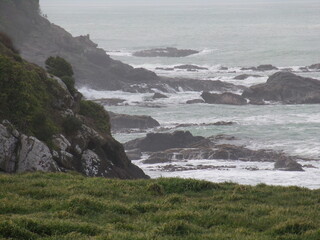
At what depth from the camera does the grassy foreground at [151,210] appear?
1149 centimetres

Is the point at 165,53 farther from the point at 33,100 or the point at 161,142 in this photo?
the point at 33,100

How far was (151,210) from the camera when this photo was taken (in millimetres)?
14211

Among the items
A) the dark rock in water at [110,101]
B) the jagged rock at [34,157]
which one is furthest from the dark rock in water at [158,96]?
the jagged rock at [34,157]

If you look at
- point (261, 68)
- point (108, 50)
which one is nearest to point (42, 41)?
point (261, 68)

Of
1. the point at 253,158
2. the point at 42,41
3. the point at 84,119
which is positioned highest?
the point at 42,41

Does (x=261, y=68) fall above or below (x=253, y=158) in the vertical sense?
above

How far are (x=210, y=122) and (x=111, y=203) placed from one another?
46910mm

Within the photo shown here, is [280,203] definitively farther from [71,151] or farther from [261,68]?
[261,68]

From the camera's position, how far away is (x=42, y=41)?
8812cm

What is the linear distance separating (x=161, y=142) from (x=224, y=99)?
2318 centimetres

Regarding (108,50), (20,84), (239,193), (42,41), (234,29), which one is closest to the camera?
(239,193)

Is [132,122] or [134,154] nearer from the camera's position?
[134,154]

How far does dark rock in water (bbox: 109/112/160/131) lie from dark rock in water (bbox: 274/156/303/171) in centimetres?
1783

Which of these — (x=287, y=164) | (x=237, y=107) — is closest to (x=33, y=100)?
(x=287, y=164)
